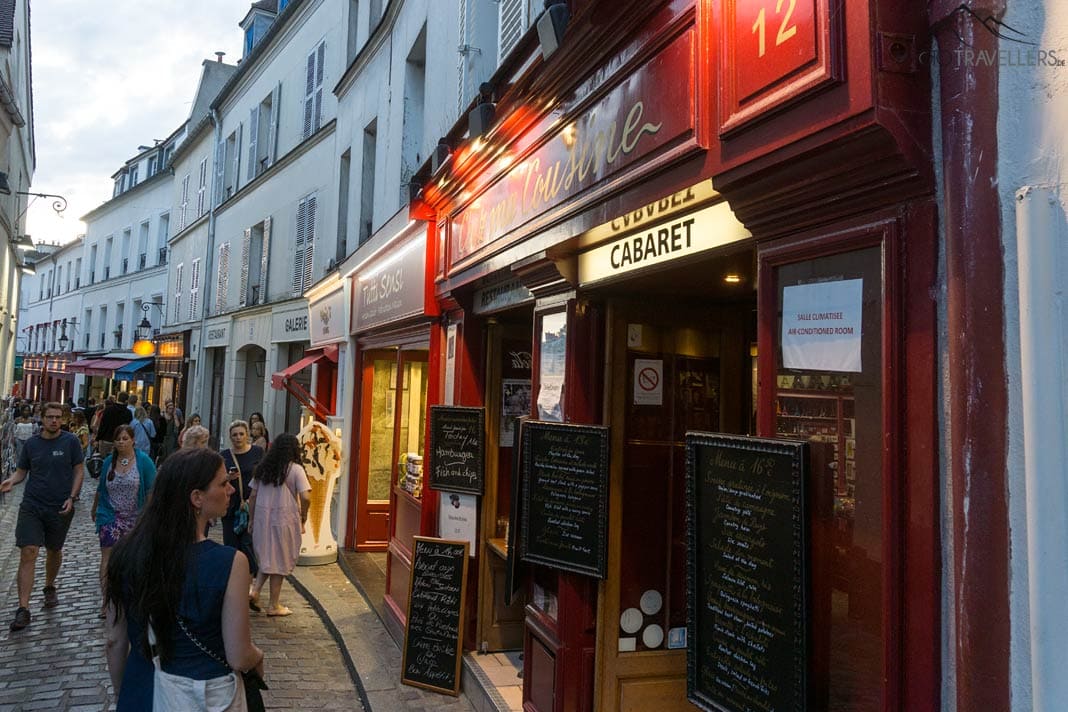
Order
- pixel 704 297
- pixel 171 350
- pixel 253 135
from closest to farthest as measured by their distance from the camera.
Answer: pixel 704 297
pixel 253 135
pixel 171 350

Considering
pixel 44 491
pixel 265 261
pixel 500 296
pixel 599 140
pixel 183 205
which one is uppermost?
pixel 183 205

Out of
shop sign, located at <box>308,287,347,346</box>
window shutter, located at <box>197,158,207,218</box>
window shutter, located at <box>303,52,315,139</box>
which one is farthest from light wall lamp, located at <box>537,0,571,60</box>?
window shutter, located at <box>197,158,207,218</box>

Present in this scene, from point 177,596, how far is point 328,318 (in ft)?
28.2

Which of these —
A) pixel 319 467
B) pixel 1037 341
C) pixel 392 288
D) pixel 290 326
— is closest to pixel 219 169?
pixel 290 326

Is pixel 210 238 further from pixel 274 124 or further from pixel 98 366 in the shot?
pixel 98 366

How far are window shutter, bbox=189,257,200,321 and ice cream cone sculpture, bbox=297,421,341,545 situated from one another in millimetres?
12115

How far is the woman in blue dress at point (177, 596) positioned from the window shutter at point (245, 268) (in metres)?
13.9

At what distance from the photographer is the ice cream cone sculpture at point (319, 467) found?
336 inches

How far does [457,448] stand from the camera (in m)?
5.60

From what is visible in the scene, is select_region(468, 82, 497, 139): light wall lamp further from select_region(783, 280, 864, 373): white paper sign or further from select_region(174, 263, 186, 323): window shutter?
select_region(174, 263, 186, 323): window shutter

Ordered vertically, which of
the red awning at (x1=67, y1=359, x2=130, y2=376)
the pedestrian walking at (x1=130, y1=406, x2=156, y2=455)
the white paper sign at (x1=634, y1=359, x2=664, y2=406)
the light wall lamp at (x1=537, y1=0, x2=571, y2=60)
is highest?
the light wall lamp at (x1=537, y1=0, x2=571, y2=60)

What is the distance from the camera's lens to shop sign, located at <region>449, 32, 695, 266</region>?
2891 millimetres

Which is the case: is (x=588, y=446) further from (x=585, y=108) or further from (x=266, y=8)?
(x=266, y=8)

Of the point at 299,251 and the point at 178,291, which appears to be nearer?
the point at 299,251
